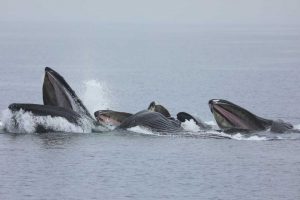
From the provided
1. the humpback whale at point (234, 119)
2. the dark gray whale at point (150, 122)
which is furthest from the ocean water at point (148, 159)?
the humpback whale at point (234, 119)

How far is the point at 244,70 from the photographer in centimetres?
9838

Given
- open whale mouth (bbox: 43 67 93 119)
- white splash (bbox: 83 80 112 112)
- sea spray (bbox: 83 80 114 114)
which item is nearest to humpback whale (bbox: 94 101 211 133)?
open whale mouth (bbox: 43 67 93 119)

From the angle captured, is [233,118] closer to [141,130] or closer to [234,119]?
[234,119]

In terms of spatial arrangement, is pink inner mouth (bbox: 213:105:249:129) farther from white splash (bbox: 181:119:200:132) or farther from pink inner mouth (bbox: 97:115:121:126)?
pink inner mouth (bbox: 97:115:121:126)

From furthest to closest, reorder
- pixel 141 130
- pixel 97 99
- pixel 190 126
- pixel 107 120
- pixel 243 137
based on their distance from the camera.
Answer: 1. pixel 97 99
2. pixel 190 126
3. pixel 107 120
4. pixel 141 130
5. pixel 243 137

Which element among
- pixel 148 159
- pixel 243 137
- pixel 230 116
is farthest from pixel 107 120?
pixel 148 159

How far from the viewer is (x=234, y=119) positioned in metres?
44.4

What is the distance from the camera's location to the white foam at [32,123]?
41.7 meters

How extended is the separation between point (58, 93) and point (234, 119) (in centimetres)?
697

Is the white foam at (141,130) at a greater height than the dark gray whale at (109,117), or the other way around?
the dark gray whale at (109,117)

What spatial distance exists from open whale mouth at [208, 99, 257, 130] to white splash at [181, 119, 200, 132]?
3.06 feet

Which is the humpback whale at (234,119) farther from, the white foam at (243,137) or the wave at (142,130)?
the wave at (142,130)

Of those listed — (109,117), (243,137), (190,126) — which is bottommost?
(243,137)

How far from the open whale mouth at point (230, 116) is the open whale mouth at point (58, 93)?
5.07 m
